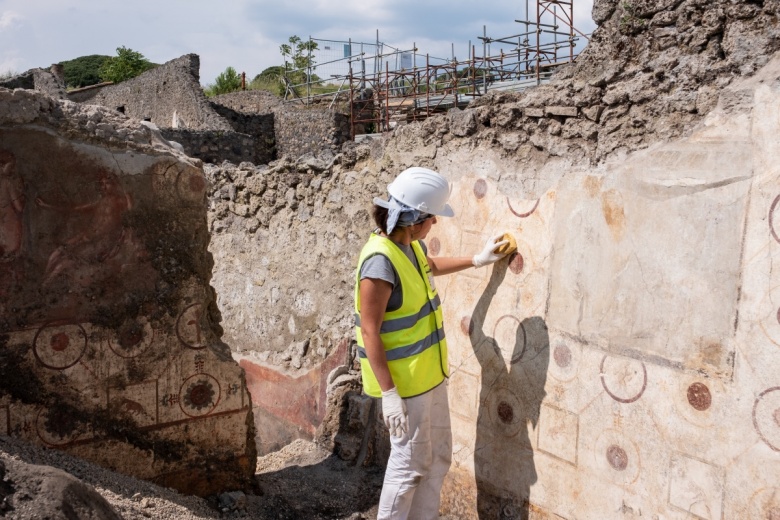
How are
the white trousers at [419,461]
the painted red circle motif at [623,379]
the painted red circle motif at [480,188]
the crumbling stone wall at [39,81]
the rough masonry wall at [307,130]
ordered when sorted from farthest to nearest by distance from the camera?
the crumbling stone wall at [39,81] < the rough masonry wall at [307,130] < the painted red circle motif at [480,188] < the white trousers at [419,461] < the painted red circle motif at [623,379]

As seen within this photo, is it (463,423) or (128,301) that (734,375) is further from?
(128,301)

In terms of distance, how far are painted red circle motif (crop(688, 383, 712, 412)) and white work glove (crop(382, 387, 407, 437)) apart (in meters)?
1.01

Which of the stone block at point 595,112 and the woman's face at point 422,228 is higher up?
the stone block at point 595,112

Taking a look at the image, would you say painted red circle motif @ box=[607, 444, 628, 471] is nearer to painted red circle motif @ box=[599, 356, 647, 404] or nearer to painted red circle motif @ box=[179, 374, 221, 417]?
painted red circle motif @ box=[599, 356, 647, 404]

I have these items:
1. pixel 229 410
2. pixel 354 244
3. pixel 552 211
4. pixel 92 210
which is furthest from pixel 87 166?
pixel 552 211

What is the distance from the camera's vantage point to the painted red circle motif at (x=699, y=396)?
2418 millimetres

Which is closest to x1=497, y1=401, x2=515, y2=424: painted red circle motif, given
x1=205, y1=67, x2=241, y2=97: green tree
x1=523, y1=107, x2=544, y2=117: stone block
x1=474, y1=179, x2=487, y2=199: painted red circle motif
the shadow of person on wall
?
the shadow of person on wall

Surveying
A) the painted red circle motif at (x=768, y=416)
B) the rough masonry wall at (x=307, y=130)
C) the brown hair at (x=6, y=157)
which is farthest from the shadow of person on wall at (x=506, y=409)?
the rough masonry wall at (x=307, y=130)

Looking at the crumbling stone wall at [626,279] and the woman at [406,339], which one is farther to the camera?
the woman at [406,339]

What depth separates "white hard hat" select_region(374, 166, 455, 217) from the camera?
2.81m

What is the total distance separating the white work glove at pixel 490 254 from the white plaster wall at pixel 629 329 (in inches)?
2.8

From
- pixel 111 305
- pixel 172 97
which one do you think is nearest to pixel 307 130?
pixel 172 97

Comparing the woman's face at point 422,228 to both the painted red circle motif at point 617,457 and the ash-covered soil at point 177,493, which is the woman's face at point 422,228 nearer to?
the painted red circle motif at point 617,457

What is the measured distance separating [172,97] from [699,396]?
1747cm
